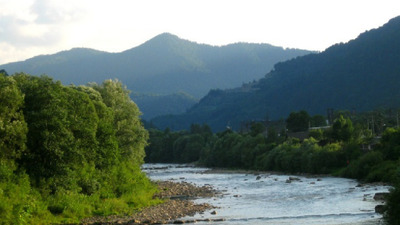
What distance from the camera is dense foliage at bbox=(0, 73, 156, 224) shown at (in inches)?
1761

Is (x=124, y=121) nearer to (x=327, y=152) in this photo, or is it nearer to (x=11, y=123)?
(x=11, y=123)

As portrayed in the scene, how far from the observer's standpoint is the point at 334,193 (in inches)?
2785

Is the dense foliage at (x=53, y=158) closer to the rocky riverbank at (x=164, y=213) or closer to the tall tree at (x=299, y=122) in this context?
the rocky riverbank at (x=164, y=213)

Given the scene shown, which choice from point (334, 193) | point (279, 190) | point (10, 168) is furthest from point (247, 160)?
point (10, 168)

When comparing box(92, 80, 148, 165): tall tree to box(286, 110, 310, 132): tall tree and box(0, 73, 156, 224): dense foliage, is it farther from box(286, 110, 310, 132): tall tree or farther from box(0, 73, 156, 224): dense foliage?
box(286, 110, 310, 132): tall tree

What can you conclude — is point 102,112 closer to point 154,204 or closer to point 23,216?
point 154,204

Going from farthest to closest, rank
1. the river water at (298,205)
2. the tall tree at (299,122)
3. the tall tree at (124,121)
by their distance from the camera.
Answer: the tall tree at (299,122), the tall tree at (124,121), the river water at (298,205)

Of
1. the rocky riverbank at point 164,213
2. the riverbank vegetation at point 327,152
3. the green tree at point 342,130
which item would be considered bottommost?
the rocky riverbank at point 164,213

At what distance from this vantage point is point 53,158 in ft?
161

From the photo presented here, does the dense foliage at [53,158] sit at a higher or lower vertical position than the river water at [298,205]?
higher

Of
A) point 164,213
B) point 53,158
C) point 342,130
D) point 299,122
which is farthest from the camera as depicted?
point 299,122

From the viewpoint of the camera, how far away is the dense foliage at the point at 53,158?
44719mm

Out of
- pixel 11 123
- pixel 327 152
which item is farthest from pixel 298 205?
pixel 327 152

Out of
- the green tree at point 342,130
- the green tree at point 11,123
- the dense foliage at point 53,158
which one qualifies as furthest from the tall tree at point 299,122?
the green tree at point 11,123
